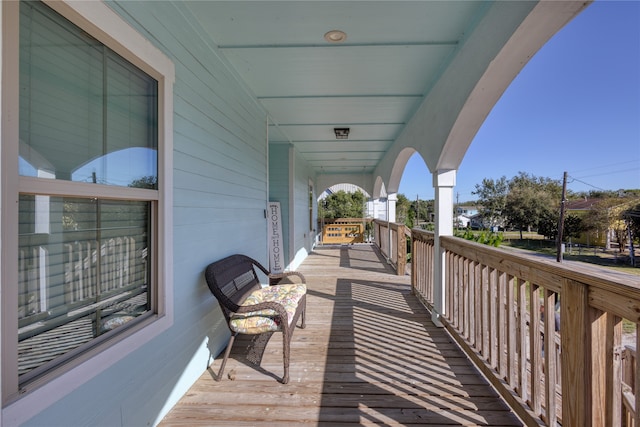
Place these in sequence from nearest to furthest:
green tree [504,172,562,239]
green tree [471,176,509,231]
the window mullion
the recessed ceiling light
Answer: the window mullion, the recessed ceiling light, green tree [504,172,562,239], green tree [471,176,509,231]

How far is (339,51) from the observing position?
92.4 inches

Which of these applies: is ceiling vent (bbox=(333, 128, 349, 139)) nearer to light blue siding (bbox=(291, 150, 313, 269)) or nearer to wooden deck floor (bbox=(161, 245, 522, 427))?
light blue siding (bbox=(291, 150, 313, 269))

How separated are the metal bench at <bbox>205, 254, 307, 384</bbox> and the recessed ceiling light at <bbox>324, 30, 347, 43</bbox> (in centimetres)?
193

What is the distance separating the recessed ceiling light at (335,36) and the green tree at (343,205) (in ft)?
40.4

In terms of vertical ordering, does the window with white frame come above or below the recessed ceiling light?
below

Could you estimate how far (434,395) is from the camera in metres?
1.86

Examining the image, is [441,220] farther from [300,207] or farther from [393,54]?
[300,207]

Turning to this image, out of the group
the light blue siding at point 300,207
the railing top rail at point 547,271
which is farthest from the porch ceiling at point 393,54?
the light blue siding at point 300,207

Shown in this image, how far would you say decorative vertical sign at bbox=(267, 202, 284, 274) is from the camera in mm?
4736

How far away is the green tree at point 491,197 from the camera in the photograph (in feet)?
90.1

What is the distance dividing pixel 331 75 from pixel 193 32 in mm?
1260

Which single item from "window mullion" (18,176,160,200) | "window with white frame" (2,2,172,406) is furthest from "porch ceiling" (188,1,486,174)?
"window mullion" (18,176,160,200)

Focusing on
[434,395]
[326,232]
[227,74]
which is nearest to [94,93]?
[227,74]

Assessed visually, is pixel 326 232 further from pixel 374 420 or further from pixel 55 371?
pixel 55 371
